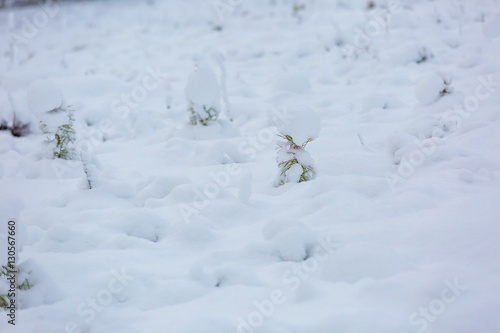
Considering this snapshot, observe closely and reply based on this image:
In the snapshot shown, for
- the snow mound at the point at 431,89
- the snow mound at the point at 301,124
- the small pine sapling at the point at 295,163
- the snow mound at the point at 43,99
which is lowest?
the small pine sapling at the point at 295,163

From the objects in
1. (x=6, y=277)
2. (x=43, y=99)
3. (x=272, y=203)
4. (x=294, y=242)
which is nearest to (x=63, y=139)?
A: (x=43, y=99)

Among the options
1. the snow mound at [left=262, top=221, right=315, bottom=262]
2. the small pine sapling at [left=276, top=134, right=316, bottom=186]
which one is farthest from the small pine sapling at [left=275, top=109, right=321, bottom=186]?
the snow mound at [left=262, top=221, right=315, bottom=262]

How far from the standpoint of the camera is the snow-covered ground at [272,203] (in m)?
1.90

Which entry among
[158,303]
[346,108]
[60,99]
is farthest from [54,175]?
[346,108]

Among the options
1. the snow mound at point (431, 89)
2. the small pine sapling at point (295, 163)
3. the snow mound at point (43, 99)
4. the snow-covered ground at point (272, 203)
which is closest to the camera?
the snow-covered ground at point (272, 203)

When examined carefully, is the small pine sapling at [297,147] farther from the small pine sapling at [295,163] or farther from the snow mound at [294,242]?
the snow mound at [294,242]

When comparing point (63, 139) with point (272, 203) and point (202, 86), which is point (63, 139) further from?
point (272, 203)

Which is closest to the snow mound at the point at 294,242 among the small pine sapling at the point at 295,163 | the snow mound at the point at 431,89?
the small pine sapling at the point at 295,163

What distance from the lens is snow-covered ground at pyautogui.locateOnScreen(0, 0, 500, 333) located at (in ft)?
6.24

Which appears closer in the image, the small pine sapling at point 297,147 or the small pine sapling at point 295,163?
the small pine sapling at point 297,147

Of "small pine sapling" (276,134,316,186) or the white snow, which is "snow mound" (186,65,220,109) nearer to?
the white snow

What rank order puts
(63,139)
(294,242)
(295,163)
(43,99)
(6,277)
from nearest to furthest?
(6,277) → (294,242) → (295,163) → (43,99) → (63,139)

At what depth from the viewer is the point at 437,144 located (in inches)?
124

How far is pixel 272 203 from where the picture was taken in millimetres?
2889
